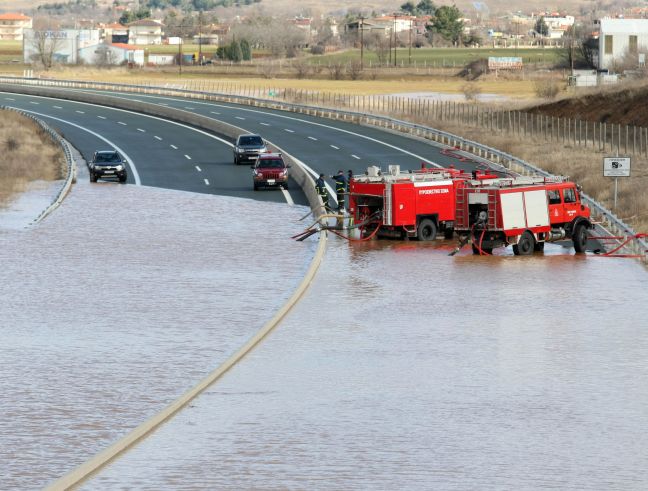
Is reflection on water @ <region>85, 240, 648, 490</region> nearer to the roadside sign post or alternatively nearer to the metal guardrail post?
the metal guardrail post

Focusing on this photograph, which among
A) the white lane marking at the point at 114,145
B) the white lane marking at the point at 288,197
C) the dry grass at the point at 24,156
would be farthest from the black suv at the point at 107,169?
the white lane marking at the point at 288,197

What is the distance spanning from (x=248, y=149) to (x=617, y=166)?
29.9 metres

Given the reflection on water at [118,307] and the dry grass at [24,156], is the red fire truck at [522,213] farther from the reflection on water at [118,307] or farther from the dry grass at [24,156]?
the dry grass at [24,156]

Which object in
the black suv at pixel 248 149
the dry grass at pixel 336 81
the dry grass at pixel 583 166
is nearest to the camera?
the dry grass at pixel 583 166

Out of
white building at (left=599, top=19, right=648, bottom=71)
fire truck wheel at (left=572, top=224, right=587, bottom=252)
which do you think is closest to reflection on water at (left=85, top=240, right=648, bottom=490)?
fire truck wheel at (left=572, top=224, right=587, bottom=252)

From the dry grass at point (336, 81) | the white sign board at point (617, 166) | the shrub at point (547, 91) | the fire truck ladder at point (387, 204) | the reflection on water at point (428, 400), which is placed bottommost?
the reflection on water at point (428, 400)

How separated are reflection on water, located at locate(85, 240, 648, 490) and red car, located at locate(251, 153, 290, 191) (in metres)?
27.6

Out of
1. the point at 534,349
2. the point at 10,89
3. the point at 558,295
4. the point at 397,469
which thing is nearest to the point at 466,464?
the point at 397,469

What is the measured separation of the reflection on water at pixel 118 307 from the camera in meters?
20.8

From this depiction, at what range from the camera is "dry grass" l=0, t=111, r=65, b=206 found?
70125mm

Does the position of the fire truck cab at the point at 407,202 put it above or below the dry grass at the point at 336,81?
below

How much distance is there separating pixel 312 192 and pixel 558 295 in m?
25.1

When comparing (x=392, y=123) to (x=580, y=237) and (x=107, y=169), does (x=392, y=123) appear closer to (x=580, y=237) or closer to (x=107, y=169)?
(x=107, y=169)

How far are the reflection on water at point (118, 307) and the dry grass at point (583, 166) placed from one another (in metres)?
13.3
